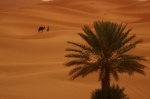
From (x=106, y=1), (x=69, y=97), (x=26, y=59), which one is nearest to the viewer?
(x=69, y=97)

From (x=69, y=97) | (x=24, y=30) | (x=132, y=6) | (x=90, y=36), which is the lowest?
(x=69, y=97)

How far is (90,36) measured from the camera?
13.2m

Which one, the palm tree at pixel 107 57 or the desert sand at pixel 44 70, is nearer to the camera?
the palm tree at pixel 107 57

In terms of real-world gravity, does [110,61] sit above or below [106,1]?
below

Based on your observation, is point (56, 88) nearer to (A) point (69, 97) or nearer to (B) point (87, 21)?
(A) point (69, 97)

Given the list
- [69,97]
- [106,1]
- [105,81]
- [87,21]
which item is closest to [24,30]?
[87,21]

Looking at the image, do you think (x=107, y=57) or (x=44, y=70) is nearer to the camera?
(x=107, y=57)

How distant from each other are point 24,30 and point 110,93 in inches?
1272

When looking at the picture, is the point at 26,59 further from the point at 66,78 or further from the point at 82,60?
the point at 82,60

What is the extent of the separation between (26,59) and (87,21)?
33156 millimetres

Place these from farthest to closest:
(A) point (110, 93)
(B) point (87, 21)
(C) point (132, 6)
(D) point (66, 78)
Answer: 1. (C) point (132, 6)
2. (B) point (87, 21)
3. (D) point (66, 78)
4. (A) point (110, 93)

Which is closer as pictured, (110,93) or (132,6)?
(110,93)

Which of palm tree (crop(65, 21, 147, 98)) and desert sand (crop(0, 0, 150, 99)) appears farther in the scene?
desert sand (crop(0, 0, 150, 99))

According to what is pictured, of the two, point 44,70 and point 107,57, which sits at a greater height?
point 44,70
